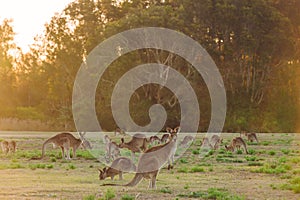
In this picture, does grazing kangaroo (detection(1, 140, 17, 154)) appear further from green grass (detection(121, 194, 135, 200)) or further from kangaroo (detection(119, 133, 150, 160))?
green grass (detection(121, 194, 135, 200))

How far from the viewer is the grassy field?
1313 cm

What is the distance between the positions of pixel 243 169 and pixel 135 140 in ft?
15.9

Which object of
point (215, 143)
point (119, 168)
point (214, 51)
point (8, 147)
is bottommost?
point (119, 168)

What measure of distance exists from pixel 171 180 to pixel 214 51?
37.6 meters

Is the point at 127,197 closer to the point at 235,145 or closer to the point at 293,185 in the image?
the point at 293,185

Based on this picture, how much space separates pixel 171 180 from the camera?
15820 mm

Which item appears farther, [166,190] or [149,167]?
[166,190]

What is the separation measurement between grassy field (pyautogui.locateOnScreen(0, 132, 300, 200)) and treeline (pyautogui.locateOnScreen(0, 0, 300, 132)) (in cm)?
2976

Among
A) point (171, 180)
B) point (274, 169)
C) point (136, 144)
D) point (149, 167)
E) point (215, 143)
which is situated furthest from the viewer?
point (215, 143)

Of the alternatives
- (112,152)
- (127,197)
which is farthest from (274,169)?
(127,197)

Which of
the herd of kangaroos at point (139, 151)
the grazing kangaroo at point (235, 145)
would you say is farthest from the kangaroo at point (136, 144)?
the grazing kangaroo at point (235, 145)

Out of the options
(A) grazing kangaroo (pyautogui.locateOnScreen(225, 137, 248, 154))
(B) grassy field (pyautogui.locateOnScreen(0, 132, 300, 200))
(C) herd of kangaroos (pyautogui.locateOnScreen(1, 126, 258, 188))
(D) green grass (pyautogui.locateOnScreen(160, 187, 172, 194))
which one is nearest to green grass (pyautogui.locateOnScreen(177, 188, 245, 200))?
(B) grassy field (pyautogui.locateOnScreen(0, 132, 300, 200))

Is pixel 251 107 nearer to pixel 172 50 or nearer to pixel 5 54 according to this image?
pixel 172 50

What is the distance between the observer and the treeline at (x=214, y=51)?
52375mm
